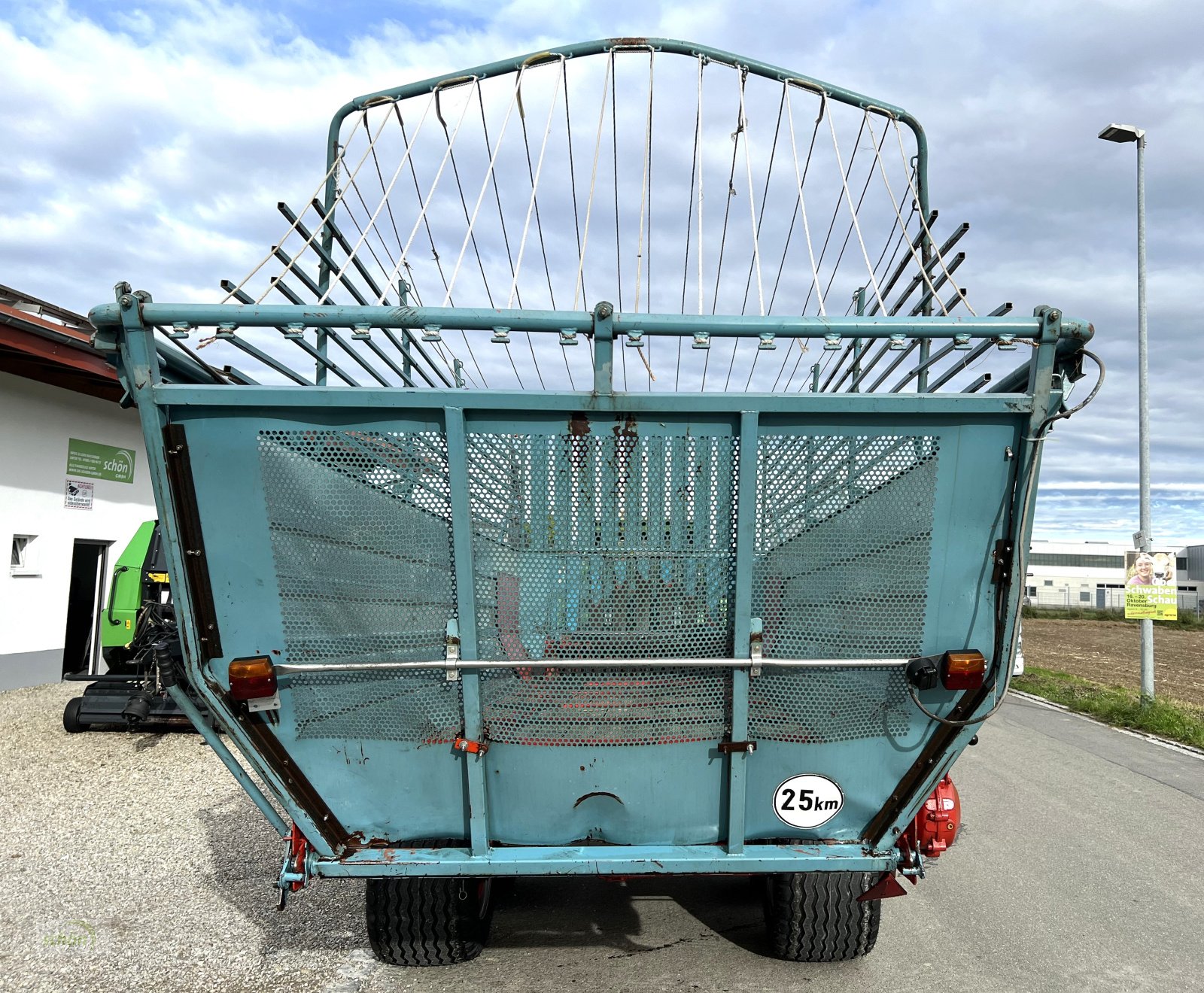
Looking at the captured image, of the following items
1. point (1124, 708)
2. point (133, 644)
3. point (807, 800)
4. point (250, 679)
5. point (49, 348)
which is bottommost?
point (1124, 708)

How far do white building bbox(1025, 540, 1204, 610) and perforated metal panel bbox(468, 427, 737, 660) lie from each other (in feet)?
225

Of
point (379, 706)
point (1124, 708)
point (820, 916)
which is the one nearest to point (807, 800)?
point (820, 916)

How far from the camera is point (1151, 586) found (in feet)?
39.6

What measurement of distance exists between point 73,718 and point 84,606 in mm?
4649

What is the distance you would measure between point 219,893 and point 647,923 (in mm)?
2452

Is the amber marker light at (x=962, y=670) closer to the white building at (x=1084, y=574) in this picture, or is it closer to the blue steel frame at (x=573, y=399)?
the blue steel frame at (x=573, y=399)

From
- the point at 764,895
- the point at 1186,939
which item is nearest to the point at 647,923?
the point at 764,895

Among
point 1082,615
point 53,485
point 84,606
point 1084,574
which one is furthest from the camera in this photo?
point 1084,574

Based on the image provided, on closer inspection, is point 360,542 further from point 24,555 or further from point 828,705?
point 24,555

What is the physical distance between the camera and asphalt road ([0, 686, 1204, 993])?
387 cm

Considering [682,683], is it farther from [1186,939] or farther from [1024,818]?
[1024,818]

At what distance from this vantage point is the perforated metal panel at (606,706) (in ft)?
9.98

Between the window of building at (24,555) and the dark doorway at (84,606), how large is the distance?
1329 millimetres

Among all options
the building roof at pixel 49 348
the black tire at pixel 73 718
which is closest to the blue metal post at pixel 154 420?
the building roof at pixel 49 348
